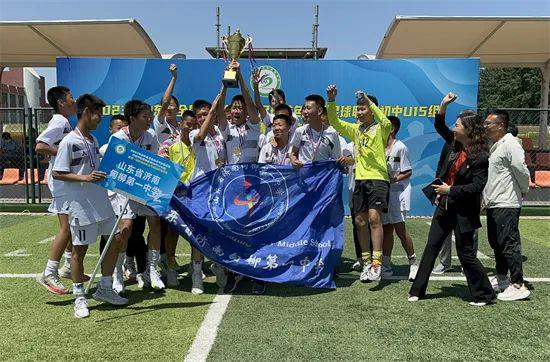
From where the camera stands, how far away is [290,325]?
155 inches

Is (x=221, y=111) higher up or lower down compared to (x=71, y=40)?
lower down

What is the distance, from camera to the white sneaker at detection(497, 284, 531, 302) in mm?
4555

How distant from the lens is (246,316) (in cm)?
414

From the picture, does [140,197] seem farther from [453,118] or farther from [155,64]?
[453,118]

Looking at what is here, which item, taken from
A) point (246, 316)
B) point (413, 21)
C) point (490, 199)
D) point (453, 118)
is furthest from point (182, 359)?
point (413, 21)

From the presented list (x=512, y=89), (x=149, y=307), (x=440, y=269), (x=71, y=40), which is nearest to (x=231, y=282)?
(x=149, y=307)

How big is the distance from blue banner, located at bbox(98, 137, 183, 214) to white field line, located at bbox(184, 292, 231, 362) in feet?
3.52

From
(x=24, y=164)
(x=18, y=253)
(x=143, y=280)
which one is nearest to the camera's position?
(x=143, y=280)

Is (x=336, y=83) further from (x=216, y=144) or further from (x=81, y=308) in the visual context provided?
(x=81, y=308)

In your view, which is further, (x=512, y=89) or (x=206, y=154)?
(x=512, y=89)

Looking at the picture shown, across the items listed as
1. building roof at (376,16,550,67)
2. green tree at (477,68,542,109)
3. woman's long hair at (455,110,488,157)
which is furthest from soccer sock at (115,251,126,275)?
green tree at (477,68,542,109)

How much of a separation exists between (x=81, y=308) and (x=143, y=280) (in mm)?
1017

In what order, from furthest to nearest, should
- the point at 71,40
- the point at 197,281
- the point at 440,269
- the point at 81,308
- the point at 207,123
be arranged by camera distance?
the point at 71,40 < the point at 440,269 < the point at 197,281 < the point at 207,123 < the point at 81,308

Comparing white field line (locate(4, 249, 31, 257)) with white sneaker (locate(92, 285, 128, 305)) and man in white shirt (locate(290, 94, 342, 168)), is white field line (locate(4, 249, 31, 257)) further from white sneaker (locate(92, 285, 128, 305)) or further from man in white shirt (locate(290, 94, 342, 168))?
man in white shirt (locate(290, 94, 342, 168))
